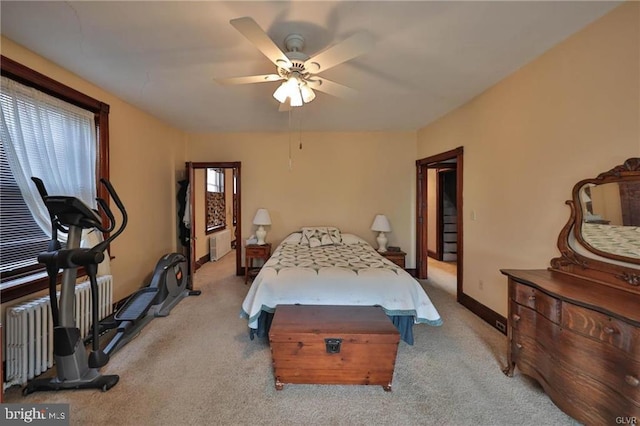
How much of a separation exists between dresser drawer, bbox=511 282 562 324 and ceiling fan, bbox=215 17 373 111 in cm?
191

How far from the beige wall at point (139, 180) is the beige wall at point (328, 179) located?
91cm

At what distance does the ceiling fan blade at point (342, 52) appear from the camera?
1516mm

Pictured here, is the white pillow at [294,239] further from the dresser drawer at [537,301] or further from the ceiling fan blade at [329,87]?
the dresser drawer at [537,301]

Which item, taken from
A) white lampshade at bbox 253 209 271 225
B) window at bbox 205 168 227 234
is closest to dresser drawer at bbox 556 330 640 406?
white lampshade at bbox 253 209 271 225

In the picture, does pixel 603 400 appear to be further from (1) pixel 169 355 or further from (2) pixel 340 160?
(2) pixel 340 160

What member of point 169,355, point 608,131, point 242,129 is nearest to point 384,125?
point 242,129

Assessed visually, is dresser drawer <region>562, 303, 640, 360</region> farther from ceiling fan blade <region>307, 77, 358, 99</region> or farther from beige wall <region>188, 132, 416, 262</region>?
beige wall <region>188, 132, 416, 262</region>

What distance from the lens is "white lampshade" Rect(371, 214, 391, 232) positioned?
4270 mm

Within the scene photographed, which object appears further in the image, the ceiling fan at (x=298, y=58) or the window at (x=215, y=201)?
the window at (x=215, y=201)

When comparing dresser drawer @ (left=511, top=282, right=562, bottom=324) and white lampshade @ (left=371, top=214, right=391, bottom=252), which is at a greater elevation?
white lampshade @ (left=371, top=214, right=391, bottom=252)

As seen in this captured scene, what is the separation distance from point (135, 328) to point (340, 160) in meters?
3.59

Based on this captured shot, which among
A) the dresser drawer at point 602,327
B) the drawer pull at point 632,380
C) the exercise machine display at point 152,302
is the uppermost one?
the dresser drawer at point 602,327

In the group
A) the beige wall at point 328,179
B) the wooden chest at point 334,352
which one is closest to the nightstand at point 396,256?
the beige wall at point 328,179

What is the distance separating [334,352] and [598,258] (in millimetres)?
1877
